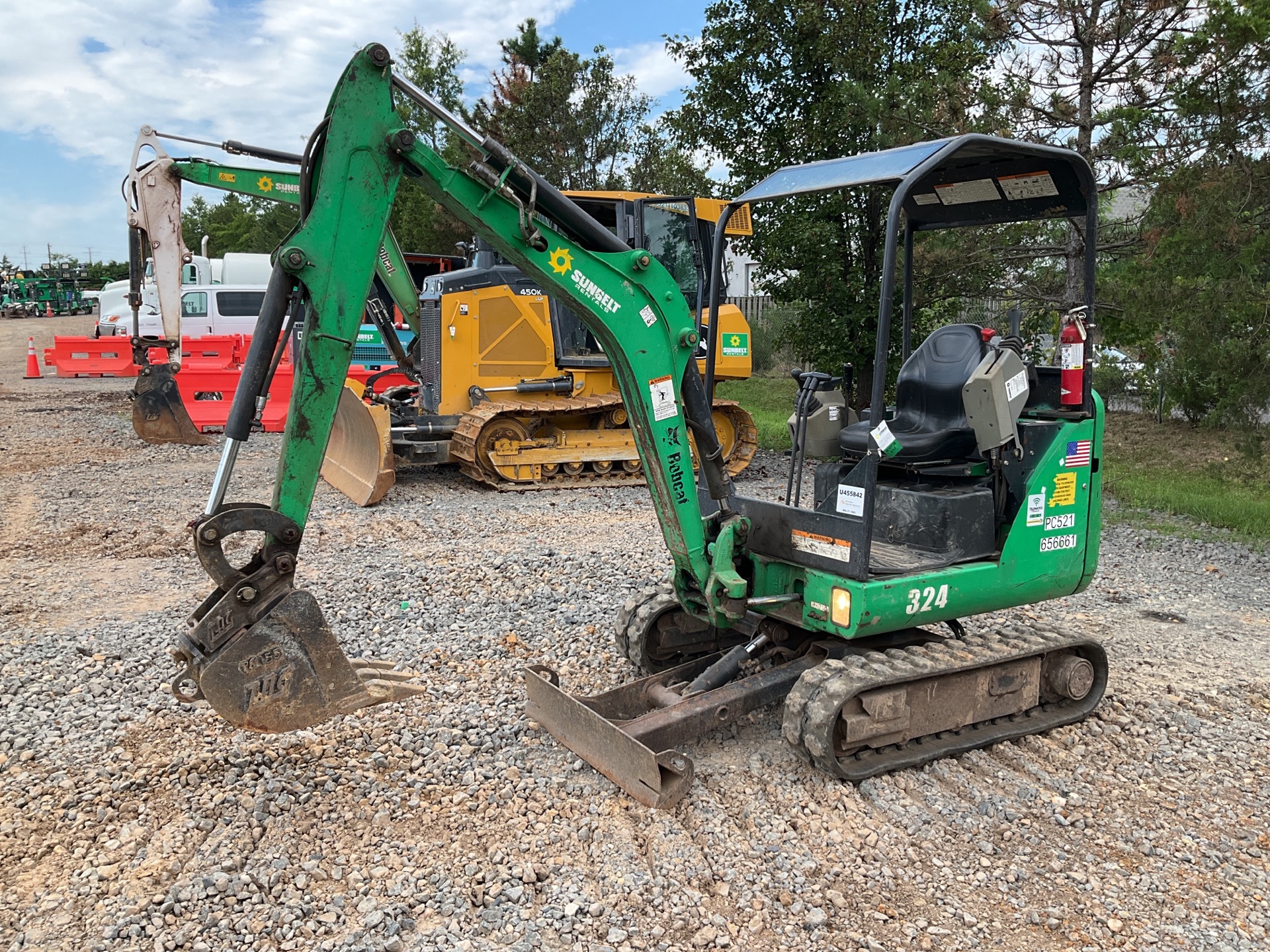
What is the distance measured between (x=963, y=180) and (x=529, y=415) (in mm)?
6661

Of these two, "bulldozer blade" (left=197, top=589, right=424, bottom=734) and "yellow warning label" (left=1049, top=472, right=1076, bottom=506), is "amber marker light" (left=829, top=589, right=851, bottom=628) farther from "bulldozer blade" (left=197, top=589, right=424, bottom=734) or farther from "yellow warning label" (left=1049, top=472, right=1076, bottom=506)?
"bulldozer blade" (left=197, top=589, right=424, bottom=734)

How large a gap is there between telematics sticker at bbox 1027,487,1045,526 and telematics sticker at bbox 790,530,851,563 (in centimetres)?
107

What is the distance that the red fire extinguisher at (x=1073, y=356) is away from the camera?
482 centimetres

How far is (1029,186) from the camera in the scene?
5.11 m

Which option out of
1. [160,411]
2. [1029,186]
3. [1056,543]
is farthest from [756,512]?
[160,411]

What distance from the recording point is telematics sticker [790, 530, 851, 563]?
4.36 meters

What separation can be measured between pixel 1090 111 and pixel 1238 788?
8.29m

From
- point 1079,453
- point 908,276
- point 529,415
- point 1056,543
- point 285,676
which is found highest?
point 908,276

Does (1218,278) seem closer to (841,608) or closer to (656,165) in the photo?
(841,608)

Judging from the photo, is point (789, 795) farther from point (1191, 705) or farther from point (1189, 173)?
point (1189, 173)

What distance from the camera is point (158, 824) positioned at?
3916mm

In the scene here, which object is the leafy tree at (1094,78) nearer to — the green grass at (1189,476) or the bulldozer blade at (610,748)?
the green grass at (1189,476)

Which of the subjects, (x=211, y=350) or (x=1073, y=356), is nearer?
(x=1073, y=356)

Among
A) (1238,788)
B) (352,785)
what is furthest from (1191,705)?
(352,785)
